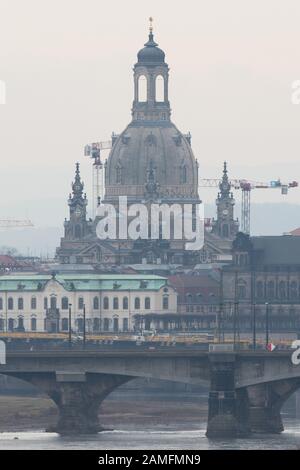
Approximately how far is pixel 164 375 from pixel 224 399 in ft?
13.3

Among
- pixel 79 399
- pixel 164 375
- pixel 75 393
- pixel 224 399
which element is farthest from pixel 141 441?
pixel 164 375

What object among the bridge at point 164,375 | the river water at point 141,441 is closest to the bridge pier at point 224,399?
the bridge at point 164,375

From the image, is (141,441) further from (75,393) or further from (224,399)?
(75,393)

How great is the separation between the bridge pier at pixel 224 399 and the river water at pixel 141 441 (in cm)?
146

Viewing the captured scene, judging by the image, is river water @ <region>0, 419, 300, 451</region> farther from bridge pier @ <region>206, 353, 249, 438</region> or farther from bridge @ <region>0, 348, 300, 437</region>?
bridge @ <region>0, 348, 300, 437</region>

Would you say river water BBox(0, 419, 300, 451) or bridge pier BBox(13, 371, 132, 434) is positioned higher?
bridge pier BBox(13, 371, 132, 434)

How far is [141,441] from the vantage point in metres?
190

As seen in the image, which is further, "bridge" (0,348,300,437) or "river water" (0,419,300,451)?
"bridge" (0,348,300,437)

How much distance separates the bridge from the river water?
1816 millimetres

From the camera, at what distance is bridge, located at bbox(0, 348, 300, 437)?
648 ft

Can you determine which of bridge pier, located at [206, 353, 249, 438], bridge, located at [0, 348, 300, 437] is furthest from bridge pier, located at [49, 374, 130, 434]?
bridge pier, located at [206, 353, 249, 438]

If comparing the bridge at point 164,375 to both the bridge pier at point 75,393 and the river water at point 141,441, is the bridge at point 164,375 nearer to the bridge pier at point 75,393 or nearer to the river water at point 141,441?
the bridge pier at point 75,393

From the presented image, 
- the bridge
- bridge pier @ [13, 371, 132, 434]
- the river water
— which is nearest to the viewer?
the river water
